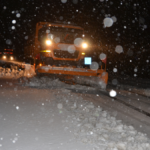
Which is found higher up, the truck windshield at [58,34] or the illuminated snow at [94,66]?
the truck windshield at [58,34]

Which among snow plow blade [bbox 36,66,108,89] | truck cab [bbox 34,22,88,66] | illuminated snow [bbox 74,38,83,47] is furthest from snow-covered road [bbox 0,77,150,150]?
illuminated snow [bbox 74,38,83,47]

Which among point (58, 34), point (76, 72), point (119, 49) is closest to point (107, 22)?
point (119, 49)

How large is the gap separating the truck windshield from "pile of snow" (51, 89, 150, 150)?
6.46 m

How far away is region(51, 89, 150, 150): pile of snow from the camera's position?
3422 millimetres

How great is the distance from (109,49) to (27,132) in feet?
69.7

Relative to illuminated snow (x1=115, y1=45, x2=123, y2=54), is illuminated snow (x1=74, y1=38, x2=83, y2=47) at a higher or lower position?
lower

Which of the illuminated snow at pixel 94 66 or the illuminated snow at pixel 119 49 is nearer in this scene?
the illuminated snow at pixel 94 66

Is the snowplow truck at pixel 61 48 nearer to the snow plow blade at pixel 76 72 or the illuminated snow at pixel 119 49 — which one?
the snow plow blade at pixel 76 72

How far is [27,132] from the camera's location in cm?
378

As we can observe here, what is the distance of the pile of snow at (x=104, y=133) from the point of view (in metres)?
3.42

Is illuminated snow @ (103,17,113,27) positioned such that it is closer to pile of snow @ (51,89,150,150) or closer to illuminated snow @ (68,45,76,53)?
illuminated snow @ (68,45,76,53)

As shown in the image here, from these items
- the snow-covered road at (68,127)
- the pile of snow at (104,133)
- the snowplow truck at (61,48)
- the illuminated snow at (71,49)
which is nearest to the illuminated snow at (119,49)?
the snowplow truck at (61,48)

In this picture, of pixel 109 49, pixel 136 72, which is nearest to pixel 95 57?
pixel 136 72

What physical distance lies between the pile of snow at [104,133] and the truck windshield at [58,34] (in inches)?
255
